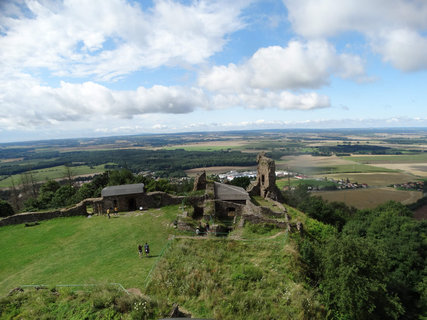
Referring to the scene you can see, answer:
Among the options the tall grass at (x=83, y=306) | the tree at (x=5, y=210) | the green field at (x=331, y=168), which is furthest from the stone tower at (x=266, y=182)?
the green field at (x=331, y=168)

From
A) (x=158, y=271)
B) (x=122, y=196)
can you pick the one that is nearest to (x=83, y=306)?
(x=158, y=271)

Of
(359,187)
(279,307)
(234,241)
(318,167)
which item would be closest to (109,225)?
(234,241)

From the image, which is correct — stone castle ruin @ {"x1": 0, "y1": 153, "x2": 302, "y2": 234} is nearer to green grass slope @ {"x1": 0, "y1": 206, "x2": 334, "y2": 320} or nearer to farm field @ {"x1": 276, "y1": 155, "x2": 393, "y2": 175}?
green grass slope @ {"x1": 0, "y1": 206, "x2": 334, "y2": 320}

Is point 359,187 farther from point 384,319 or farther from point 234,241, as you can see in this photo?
point 234,241

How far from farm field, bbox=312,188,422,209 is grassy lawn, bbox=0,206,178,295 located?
4858cm

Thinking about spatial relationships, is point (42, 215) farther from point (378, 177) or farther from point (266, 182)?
point (378, 177)

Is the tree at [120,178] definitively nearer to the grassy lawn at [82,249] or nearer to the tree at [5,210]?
the tree at [5,210]

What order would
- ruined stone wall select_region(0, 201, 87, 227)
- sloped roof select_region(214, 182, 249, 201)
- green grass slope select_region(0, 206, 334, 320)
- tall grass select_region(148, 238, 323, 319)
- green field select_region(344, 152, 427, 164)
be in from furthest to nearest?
green field select_region(344, 152, 427, 164)
sloped roof select_region(214, 182, 249, 201)
ruined stone wall select_region(0, 201, 87, 227)
tall grass select_region(148, 238, 323, 319)
green grass slope select_region(0, 206, 334, 320)

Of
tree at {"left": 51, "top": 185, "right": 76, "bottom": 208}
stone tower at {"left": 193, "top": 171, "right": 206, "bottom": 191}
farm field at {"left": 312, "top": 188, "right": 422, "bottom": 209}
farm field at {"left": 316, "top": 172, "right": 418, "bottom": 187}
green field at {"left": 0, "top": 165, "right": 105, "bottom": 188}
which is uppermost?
stone tower at {"left": 193, "top": 171, "right": 206, "bottom": 191}

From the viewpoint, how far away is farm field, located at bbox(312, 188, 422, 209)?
5416 centimetres

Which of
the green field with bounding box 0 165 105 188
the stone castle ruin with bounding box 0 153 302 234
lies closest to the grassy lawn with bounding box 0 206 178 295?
the stone castle ruin with bounding box 0 153 302 234

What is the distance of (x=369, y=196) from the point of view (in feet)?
193

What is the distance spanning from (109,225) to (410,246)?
1219 inches

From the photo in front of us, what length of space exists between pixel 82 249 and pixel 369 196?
65.5 meters
